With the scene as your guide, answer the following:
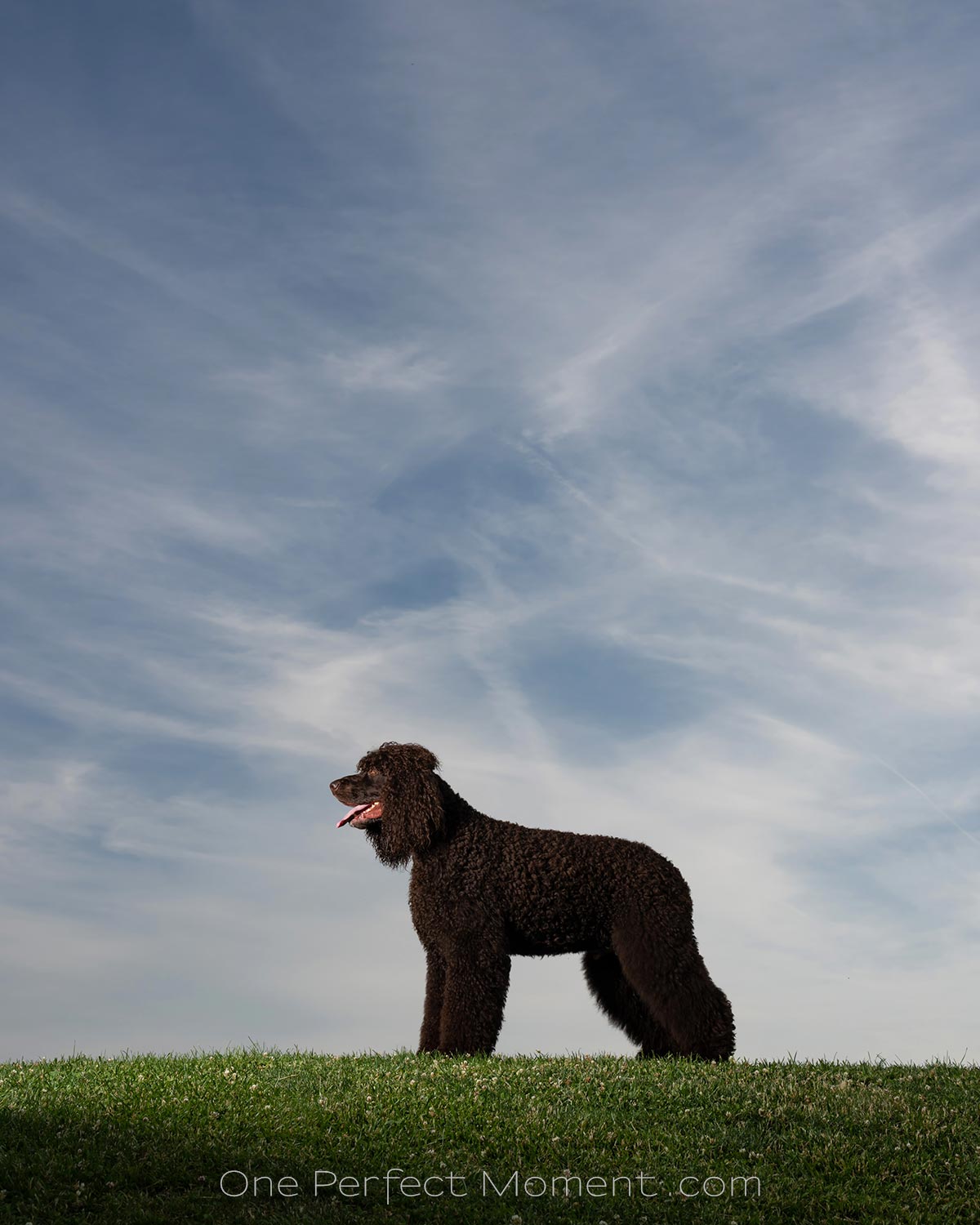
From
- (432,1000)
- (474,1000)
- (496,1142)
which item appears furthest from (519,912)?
(496,1142)

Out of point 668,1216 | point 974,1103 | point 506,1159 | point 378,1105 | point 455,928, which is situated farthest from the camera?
point 455,928

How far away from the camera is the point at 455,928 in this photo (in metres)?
12.8

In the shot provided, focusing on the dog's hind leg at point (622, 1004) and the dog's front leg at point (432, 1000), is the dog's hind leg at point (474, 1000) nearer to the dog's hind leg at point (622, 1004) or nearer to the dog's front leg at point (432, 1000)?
the dog's front leg at point (432, 1000)

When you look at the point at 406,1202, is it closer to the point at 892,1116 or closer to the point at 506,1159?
the point at 506,1159

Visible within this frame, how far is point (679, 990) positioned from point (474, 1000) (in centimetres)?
222

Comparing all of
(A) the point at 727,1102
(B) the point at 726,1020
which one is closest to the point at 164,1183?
(A) the point at 727,1102

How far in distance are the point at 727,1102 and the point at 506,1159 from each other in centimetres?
248

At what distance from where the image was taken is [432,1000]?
13250mm

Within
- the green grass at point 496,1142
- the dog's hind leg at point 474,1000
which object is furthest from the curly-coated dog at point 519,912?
the green grass at point 496,1142

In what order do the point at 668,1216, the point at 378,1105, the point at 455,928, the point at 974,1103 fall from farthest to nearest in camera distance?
1. the point at 455,928
2. the point at 974,1103
3. the point at 378,1105
4. the point at 668,1216

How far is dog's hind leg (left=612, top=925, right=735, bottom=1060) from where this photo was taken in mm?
12688

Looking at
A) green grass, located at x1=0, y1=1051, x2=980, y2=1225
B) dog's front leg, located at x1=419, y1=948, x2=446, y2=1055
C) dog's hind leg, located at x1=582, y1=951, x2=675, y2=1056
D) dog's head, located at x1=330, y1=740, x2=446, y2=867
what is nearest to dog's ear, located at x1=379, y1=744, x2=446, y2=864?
dog's head, located at x1=330, y1=740, x2=446, y2=867

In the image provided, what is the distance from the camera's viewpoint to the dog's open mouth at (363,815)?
13.5 meters

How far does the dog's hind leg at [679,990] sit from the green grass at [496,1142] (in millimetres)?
697
